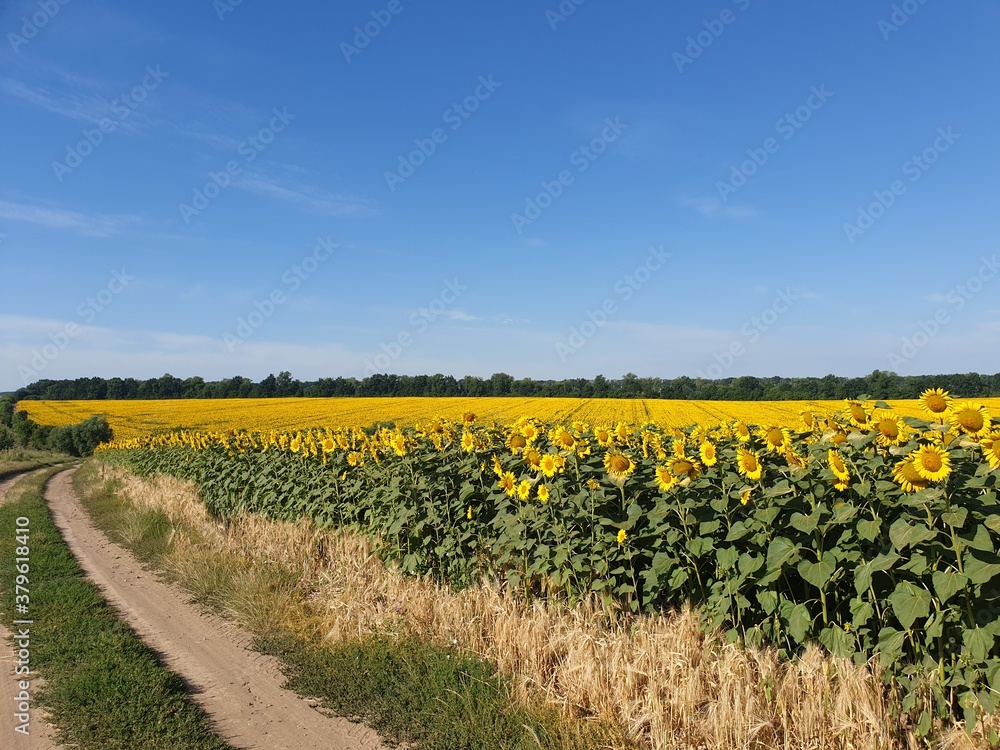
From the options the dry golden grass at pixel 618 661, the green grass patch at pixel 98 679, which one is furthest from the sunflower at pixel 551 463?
the green grass patch at pixel 98 679

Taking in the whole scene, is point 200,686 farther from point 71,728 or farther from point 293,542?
point 293,542

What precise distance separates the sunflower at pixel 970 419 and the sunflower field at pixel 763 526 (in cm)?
1

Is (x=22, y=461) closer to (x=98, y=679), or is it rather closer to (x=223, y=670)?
(x=98, y=679)

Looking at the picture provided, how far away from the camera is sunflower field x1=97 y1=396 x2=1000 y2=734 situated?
3350mm

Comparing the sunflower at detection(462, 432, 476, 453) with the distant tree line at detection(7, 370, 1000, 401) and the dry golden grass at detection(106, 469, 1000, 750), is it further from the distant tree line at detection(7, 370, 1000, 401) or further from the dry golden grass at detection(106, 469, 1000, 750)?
the distant tree line at detection(7, 370, 1000, 401)

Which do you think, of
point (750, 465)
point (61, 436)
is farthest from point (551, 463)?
point (61, 436)

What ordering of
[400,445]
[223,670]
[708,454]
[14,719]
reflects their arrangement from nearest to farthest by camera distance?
[14,719] → [708,454] → [223,670] → [400,445]

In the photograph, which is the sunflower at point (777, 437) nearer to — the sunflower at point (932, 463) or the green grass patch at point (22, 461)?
the sunflower at point (932, 463)

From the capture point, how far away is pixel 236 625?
21.0 feet

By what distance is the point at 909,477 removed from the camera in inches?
135

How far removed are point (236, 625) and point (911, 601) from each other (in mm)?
5825

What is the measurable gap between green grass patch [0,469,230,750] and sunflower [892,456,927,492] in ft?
14.4

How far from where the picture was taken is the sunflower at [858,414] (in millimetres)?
4016

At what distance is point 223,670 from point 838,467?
195 inches
